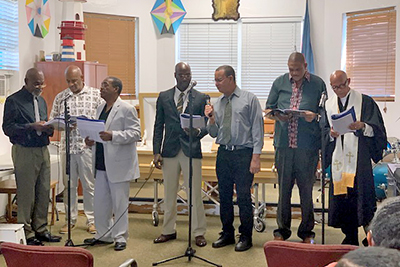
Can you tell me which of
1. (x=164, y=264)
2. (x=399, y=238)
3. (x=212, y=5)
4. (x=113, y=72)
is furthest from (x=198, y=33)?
(x=399, y=238)

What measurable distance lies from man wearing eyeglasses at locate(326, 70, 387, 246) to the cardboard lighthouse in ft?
11.2

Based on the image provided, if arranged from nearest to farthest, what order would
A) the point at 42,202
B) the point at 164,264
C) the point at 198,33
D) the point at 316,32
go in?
the point at 164,264
the point at 42,202
the point at 316,32
the point at 198,33

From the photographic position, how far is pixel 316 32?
7938 mm

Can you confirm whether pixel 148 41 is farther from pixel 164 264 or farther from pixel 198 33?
pixel 164 264

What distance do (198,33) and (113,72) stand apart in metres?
1.62

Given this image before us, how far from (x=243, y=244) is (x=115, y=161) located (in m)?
1.33

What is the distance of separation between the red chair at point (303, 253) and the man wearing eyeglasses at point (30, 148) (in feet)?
9.48

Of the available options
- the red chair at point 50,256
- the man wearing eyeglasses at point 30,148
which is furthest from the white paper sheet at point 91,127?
the red chair at point 50,256

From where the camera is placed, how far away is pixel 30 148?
437 centimetres

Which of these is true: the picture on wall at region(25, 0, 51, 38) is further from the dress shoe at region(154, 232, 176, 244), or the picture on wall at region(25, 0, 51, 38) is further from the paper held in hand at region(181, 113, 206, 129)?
the dress shoe at region(154, 232, 176, 244)

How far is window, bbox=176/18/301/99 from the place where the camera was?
8289mm

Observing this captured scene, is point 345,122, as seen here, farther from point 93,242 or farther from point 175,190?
point 93,242

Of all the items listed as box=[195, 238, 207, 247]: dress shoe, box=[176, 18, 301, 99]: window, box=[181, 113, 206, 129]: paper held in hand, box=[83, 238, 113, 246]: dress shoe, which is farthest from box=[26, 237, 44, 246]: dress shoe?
box=[176, 18, 301, 99]: window

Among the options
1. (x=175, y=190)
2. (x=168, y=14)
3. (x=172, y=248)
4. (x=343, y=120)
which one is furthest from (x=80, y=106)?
(x=168, y=14)
